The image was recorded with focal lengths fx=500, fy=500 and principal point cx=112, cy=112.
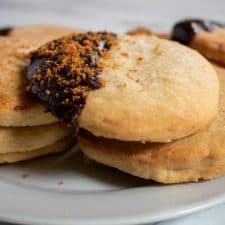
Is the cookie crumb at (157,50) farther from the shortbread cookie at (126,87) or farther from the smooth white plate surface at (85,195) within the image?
the smooth white plate surface at (85,195)

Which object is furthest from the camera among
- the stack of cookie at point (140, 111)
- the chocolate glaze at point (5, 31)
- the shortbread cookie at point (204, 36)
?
the chocolate glaze at point (5, 31)

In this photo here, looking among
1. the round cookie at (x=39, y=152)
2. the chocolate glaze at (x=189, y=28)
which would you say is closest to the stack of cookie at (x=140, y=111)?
the round cookie at (x=39, y=152)

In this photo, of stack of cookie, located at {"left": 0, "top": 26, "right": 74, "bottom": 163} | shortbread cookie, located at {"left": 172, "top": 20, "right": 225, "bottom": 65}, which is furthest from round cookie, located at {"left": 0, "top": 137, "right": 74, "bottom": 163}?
shortbread cookie, located at {"left": 172, "top": 20, "right": 225, "bottom": 65}

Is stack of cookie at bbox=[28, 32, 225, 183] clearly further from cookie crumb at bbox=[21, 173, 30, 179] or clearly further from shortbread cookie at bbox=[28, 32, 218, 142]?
cookie crumb at bbox=[21, 173, 30, 179]

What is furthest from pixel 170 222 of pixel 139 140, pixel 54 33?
pixel 54 33

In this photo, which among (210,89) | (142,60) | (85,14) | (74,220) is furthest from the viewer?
(85,14)

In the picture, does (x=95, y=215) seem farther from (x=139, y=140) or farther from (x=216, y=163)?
(x=216, y=163)

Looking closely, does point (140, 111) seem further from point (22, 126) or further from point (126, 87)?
point (22, 126)
